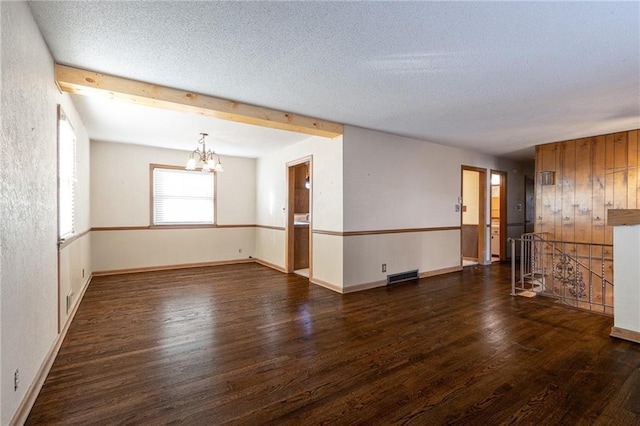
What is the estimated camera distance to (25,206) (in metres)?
1.83

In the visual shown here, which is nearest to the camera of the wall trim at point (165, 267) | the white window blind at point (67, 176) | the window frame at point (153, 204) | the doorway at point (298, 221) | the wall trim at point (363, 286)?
the white window blind at point (67, 176)

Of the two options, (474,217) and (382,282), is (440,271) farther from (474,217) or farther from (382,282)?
(474,217)

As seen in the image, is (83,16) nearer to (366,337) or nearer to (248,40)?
(248,40)

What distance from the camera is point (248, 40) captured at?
2162 millimetres

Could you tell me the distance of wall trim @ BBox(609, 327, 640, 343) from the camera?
8.92 ft

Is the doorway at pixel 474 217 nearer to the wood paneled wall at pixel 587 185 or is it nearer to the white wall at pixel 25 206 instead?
the wood paneled wall at pixel 587 185

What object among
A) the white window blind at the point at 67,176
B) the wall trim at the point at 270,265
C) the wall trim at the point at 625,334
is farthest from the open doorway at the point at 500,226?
the white window blind at the point at 67,176

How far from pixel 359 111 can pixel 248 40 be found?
1.87 meters

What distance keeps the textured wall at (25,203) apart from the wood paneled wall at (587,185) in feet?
22.3

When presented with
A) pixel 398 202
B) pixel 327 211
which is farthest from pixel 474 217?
pixel 327 211

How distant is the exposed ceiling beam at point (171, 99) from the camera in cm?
265

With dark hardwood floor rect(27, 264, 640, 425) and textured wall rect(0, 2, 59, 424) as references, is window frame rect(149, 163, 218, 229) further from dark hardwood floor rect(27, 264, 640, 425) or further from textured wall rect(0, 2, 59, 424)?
textured wall rect(0, 2, 59, 424)

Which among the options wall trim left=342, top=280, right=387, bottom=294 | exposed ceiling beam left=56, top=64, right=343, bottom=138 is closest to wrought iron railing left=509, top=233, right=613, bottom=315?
wall trim left=342, top=280, right=387, bottom=294

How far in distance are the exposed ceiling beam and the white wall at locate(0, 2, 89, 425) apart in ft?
0.69
